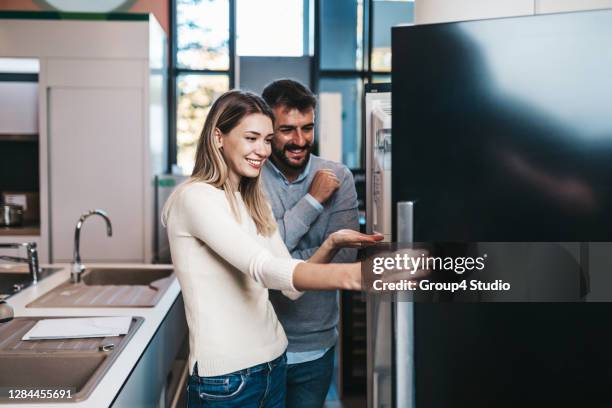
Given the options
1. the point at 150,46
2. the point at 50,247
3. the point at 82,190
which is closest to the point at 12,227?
the point at 50,247

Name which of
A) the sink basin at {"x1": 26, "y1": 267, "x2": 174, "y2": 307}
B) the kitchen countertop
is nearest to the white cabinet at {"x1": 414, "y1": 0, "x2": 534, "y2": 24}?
the kitchen countertop

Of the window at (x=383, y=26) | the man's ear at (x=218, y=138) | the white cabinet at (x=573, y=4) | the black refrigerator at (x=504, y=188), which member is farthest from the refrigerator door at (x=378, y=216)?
the window at (x=383, y=26)

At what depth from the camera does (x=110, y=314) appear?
1965 mm

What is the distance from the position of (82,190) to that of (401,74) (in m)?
3.05

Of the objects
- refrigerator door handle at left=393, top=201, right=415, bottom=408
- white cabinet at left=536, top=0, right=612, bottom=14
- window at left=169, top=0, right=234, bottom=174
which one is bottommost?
refrigerator door handle at left=393, top=201, right=415, bottom=408

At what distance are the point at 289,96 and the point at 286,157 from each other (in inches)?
6.8

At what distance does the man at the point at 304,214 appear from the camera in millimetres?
1665

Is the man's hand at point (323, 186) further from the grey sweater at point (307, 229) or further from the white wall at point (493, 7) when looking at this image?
the white wall at point (493, 7)

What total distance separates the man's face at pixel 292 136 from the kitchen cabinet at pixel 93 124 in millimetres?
2205

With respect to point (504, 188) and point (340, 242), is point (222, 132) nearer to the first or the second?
point (340, 242)

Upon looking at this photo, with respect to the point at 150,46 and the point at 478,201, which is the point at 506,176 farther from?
the point at 150,46

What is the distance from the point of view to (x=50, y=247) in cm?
372

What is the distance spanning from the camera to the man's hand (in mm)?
1660

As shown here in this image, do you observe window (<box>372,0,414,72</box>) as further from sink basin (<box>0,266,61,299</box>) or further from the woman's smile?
the woman's smile
